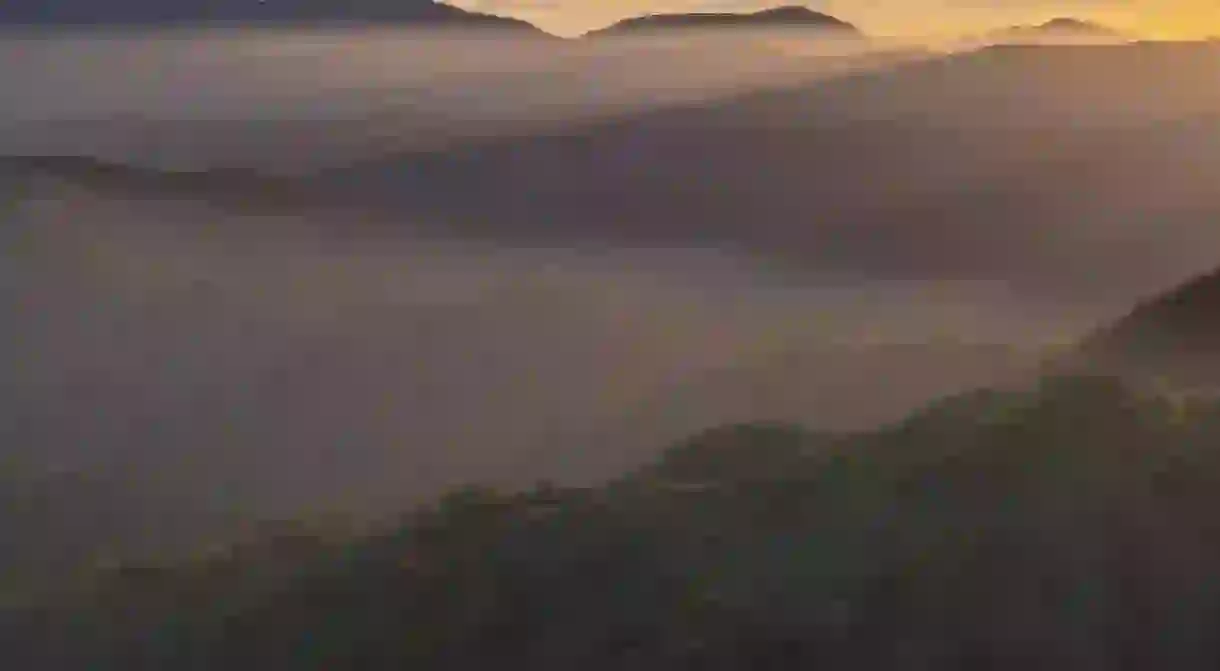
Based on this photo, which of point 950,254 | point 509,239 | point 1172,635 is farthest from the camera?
point 509,239

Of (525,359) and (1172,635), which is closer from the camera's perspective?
(1172,635)

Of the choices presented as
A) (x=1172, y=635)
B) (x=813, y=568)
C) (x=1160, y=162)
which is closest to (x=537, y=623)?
(x=813, y=568)

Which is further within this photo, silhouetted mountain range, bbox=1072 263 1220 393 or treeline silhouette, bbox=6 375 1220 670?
silhouetted mountain range, bbox=1072 263 1220 393

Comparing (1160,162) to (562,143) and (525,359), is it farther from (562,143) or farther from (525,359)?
(525,359)

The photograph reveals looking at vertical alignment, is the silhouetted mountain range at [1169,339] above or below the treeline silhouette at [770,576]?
above

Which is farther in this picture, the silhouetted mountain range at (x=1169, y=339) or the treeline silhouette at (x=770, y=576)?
the silhouetted mountain range at (x=1169, y=339)

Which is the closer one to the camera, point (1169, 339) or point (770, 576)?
point (770, 576)

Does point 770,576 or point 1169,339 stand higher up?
point 1169,339

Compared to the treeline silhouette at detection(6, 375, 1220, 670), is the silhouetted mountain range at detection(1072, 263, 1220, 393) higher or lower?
higher
